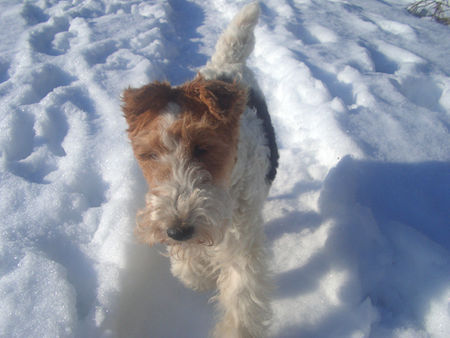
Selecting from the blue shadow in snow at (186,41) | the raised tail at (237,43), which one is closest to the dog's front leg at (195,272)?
the raised tail at (237,43)

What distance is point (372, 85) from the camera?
352 cm

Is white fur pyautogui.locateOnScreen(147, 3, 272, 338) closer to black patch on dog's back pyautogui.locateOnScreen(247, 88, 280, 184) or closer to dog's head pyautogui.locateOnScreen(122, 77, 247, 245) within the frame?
dog's head pyautogui.locateOnScreen(122, 77, 247, 245)

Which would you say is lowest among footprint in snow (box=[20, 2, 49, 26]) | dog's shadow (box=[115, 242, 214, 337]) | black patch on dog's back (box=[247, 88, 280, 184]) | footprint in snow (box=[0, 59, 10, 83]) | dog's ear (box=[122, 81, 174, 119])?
dog's shadow (box=[115, 242, 214, 337])

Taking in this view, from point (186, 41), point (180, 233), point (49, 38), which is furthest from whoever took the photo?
point (186, 41)

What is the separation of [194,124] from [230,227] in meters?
0.66

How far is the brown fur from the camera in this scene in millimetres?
1459

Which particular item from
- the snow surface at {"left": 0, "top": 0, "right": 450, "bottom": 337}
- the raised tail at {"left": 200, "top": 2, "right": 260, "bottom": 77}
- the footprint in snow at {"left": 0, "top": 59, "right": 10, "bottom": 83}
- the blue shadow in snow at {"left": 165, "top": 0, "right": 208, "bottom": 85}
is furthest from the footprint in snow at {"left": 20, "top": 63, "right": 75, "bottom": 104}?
the raised tail at {"left": 200, "top": 2, "right": 260, "bottom": 77}

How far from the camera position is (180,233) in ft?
4.29

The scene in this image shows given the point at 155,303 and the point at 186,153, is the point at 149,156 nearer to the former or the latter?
the point at 186,153

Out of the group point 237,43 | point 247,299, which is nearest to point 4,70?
point 237,43

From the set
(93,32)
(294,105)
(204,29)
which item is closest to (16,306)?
(294,105)

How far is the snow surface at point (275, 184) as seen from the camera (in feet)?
5.85

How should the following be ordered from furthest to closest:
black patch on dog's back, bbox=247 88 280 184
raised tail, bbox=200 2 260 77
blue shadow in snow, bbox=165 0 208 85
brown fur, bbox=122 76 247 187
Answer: blue shadow in snow, bbox=165 0 208 85 < raised tail, bbox=200 2 260 77 < black patch on dog's back, bbox=247 88 280 184 < brown fur, bbox=122 76 247 187

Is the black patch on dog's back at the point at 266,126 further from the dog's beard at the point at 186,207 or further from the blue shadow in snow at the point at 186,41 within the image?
the blue shadow in snow at the point at 186,41
